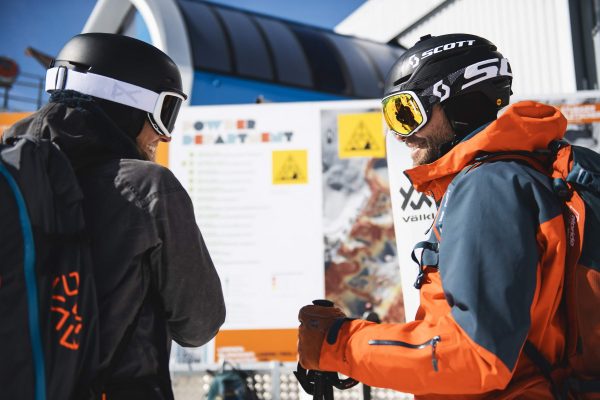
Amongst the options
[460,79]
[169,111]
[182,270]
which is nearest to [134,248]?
[182,270]

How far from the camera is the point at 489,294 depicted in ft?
4.09

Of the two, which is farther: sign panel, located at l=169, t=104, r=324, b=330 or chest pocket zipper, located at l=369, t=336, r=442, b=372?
sign panel, located at l=169, t=104, r=324, b=330

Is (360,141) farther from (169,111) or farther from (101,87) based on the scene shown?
(101,87)

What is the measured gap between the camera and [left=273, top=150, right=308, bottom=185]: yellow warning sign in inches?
172

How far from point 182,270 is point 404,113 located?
945mm

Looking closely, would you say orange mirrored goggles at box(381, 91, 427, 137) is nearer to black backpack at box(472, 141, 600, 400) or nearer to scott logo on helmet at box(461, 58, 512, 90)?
scott logo on helmet at box(461, 58, 512, 90)

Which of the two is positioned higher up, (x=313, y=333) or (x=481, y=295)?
(x=481, y=295)

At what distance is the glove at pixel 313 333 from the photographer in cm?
156

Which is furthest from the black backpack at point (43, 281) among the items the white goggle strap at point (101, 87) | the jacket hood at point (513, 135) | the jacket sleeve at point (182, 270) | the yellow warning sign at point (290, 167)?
the yellow warning sign at point (290, 167)

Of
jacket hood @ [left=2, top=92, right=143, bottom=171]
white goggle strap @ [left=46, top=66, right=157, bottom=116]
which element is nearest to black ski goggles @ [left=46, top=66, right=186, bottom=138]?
white goggle strap @ [left=46, top=66, right=157, bottom=116]

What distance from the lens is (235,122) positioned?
4.46 meters

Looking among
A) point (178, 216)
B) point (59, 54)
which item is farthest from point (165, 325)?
point (59, 54)

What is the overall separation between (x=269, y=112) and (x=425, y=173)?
9.49 feet

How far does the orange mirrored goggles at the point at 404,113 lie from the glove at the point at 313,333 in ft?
2.31
